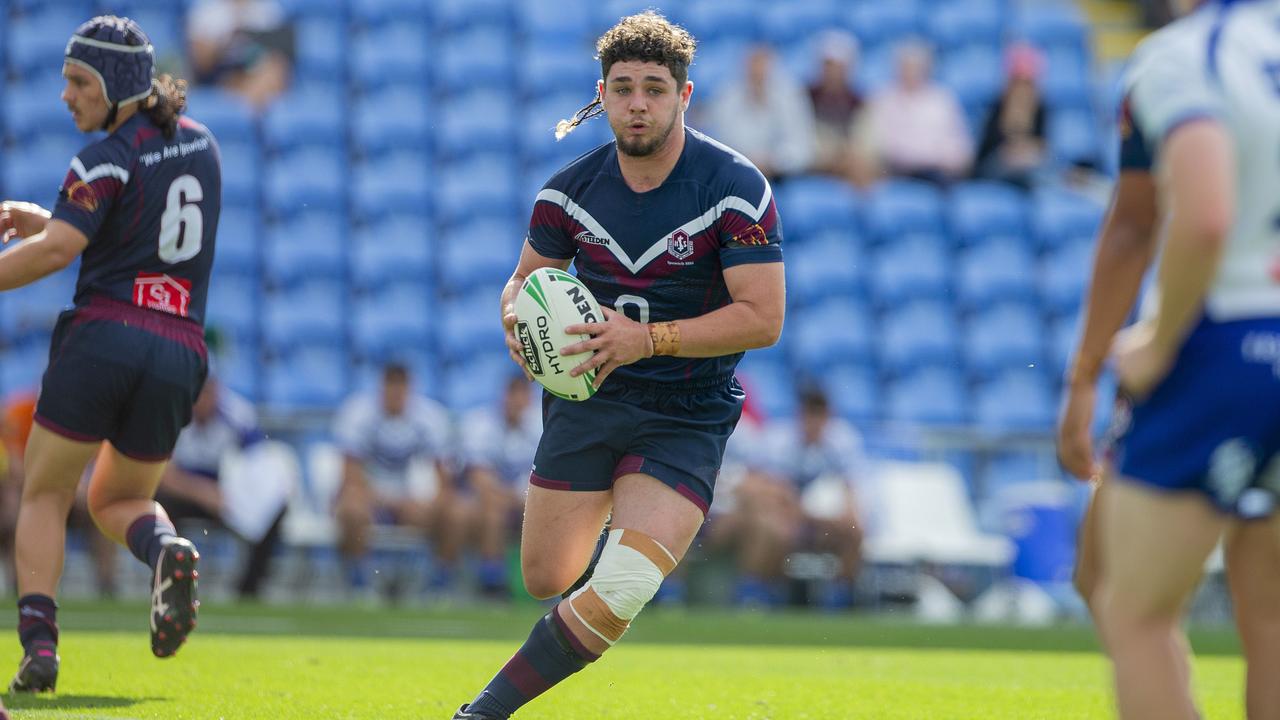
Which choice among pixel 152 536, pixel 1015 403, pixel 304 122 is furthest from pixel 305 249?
pixel 152 536

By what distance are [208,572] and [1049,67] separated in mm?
11377

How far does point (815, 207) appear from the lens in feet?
53.0

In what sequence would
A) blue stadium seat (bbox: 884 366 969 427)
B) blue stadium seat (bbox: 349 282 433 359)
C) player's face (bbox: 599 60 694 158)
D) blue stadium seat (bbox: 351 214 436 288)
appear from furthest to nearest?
blue stadium seat (bbox: 351 214 436 288), blue stadium seat (bbox: 884 366 969 427), blue stadium seat (bbox: 349 282 433 359), player's face (bbox: 599 60 694 158)

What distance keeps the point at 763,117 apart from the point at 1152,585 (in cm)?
1317

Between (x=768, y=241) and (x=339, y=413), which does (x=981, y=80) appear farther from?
(x=768, y=241)

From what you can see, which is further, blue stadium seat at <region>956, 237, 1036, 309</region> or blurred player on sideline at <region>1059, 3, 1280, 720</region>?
blue stadium seat at <region>956, 237, 1036, 309</region>

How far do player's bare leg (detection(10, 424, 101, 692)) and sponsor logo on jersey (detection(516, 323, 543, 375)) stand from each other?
2190 millimetres

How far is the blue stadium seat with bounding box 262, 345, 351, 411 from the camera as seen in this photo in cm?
1459

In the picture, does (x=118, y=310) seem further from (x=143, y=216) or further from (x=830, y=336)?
(x=830, y=336)

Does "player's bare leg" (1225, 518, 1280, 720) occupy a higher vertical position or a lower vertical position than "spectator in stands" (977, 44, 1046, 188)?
higher

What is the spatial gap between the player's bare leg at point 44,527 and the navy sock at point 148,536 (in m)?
0.27

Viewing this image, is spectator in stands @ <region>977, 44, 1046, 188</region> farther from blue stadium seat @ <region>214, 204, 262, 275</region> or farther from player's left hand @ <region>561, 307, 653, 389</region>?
player's left hand @ <region>561, 307, 653, 389</region>

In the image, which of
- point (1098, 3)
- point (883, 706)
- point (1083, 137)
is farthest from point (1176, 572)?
point (1098, 3)

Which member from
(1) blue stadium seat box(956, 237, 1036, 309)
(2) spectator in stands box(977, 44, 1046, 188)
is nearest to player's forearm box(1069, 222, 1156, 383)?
(1) blue stadium seat box(956, 237, 1036, 309)
